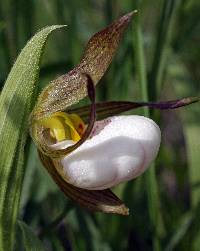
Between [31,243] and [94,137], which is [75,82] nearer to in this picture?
[94,137]

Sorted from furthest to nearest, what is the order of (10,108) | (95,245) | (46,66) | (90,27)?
(90,27) → (46,66) → (95,245) → (10,108)

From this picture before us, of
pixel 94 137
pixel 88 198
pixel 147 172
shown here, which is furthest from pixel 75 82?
pixel 147 172

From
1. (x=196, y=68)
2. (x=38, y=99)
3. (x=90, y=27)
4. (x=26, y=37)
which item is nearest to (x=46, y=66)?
(x=26, y=37)

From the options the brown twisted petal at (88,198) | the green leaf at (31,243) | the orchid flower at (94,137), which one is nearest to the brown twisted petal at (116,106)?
the orchid flower at (94,137)

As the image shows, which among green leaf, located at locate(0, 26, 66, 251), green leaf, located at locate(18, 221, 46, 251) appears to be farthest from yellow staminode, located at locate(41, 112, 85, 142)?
green leaf, located at locate(18, 221, 46, 251)

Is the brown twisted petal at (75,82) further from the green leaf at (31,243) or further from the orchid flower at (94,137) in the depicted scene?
the green leaf at (31,243)

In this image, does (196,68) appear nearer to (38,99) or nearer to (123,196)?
(123,196)
